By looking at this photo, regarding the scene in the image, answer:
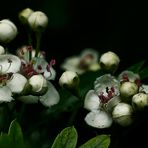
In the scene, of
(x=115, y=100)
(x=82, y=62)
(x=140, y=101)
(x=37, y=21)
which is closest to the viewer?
(x=140, y=101)

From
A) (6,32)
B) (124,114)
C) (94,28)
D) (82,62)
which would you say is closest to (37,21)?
(6,32)

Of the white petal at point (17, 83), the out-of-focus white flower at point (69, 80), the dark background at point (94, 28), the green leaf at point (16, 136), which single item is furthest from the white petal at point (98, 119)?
the dark background at point (94, 28)

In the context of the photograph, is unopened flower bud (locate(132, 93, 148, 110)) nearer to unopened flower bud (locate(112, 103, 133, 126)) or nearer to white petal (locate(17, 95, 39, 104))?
unopened flower bud (locate(112, 103, 133, 126))

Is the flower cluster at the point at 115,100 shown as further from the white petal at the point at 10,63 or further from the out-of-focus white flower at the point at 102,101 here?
the white petal at the point at 10,63

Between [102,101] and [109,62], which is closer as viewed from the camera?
[102,101]

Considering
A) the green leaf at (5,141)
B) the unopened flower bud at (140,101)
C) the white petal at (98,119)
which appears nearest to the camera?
the green leaf at (5,141)

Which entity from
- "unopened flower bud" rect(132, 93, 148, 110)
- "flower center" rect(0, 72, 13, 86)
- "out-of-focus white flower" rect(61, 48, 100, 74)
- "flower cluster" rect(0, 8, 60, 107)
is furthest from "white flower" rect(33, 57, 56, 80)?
"out-of-focus white flower" rect(61, 48, 100, 74)

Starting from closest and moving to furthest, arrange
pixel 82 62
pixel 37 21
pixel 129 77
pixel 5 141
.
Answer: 1. pixel 5 141
2. pixel 129 77
3. pixel 37 21
4. pixel 82 62

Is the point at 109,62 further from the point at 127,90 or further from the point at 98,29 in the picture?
the point at 98,29

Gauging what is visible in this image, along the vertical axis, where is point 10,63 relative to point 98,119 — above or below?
above
